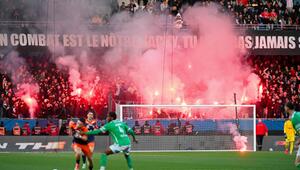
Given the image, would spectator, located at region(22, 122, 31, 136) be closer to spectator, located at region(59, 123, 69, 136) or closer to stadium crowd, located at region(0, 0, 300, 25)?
spectator, located at region(59, 123, 69, 136)

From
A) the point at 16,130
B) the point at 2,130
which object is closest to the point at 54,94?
the point at 16,130

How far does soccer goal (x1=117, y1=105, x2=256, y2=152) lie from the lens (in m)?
32.6

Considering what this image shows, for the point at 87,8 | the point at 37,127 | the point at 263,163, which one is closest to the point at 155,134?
the point at 37,127

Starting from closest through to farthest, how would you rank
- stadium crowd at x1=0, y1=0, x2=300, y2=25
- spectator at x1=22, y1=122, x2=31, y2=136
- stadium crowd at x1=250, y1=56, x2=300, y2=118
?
spectator at x1=22, y1=122, x2=31, y2=136, stadium crowd at x1=0, y1=0, x2=300, y2=25, stadium crowd at x1=250, y1=56, x2=300, y2=118

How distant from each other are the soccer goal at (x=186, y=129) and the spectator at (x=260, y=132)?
0.93 ft

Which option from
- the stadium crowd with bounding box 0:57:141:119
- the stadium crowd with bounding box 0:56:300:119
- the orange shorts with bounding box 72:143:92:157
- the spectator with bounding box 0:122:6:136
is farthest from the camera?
the stadium crowd with bounding box 0:56:300:119

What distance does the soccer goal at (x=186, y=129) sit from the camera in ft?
107

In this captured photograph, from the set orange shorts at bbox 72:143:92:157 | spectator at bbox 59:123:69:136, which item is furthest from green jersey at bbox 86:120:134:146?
spectator at bbox 59:123:69:136

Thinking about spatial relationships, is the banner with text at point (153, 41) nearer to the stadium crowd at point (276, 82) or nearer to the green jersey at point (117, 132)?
the stadium crowd at point (276, 82)

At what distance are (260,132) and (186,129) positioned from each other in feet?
10.8

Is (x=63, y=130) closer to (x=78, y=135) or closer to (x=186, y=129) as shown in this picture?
(x=186, y=129)

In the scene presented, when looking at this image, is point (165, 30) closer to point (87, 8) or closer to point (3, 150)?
point (87, 8)

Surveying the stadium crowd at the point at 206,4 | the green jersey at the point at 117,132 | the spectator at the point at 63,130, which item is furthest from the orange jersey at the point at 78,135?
the stadium crowd at the point at 206,4

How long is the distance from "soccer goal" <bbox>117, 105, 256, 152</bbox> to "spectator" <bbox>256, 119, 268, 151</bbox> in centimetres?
28
